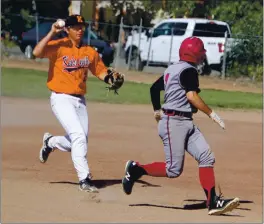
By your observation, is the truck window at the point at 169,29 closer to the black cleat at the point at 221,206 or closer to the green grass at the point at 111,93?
the green grass at the point at 111,93

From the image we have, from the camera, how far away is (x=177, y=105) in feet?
29.3

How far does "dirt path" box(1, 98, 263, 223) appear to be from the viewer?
28.3 ft

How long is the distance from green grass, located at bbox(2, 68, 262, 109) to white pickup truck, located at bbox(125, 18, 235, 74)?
4.65m

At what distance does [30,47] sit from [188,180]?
2303 centimetres

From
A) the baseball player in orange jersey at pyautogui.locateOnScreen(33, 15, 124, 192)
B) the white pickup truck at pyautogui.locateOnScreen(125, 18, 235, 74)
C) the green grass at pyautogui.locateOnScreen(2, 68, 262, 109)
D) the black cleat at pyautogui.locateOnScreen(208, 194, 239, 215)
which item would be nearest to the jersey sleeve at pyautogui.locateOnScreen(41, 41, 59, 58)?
the baseball player in orange jersey at pyautogui.locateOnScreen(33, 15, 124, 192)

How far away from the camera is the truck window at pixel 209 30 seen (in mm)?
30500

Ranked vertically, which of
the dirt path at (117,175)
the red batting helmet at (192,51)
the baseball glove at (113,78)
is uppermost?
the red batting helmet at (192,51)

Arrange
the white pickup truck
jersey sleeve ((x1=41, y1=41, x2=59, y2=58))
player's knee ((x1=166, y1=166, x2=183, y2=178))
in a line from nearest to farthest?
player's knee ((x1=166, y1=166, x2=183, y2=178)), jersey sleeve ((x1=41, y1=41, x2=59, y2=58)), the white pickup truck

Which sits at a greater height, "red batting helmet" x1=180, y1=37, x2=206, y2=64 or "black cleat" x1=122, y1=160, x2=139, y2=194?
"red batting helmet" x1=180, y1=37, x2=206, y2=64

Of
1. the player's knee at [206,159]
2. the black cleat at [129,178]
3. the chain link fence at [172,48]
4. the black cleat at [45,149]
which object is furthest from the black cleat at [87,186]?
the chain link fence at [172,48]

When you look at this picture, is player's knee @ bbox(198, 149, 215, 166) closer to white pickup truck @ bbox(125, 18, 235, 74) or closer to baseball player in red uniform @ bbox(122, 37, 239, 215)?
baseball player in red uniform @ bbox(122, 37, 239, 215)

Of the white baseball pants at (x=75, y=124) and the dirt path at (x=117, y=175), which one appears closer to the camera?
the dirt path at (x=117, y=175)

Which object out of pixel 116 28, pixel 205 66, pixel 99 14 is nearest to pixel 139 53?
pixel 205 66

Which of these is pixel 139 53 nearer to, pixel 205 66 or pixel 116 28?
pixel 205 66
